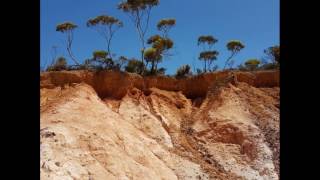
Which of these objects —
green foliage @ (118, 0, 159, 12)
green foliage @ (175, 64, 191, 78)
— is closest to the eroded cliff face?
green foliage @ (175, 64, 191, 78)

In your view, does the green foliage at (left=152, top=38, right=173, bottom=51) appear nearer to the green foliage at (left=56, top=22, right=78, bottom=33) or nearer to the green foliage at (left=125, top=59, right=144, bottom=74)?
the green foliage at (left=125, top=59, right=144, bottom=74)

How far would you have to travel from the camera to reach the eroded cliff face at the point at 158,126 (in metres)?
Result: 14.0

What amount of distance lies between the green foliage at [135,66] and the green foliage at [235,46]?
290 inches

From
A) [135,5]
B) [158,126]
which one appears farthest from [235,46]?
[158,126]

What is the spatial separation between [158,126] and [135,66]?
7.73 m

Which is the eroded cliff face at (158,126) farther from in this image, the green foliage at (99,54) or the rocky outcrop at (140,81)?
the green foliage at (99,54)

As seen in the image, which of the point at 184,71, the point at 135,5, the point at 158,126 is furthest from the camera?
the point at 135,5

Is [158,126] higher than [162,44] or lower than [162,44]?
lower

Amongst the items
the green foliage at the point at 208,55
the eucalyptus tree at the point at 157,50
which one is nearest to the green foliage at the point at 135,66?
the eucalyptus tree at the point at 157,50

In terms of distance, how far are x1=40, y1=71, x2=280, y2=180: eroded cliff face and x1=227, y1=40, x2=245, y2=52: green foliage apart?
943cm

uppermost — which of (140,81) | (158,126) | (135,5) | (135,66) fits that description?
(135,5)

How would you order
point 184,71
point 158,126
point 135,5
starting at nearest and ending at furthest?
point 158,126 < point 184,71 < point 135,5

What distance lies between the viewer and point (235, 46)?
3083cm

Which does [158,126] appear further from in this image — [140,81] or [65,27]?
[65,27]
